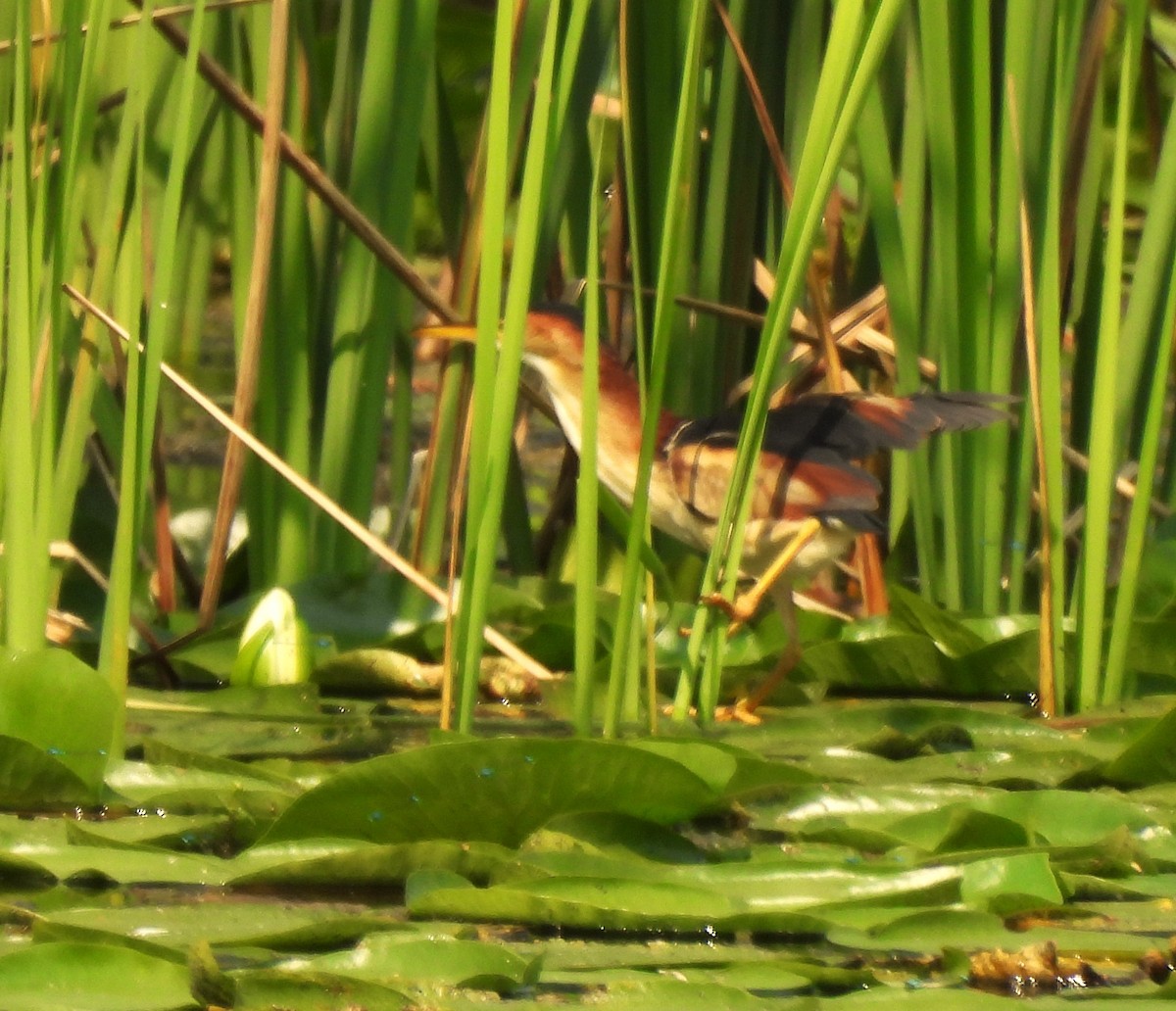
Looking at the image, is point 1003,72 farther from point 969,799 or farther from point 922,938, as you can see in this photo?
point 922,938

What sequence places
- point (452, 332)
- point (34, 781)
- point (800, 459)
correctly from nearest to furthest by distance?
point (34, 781)
point (452, 332)
point (800, 459)

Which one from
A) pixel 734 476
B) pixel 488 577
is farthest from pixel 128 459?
pixel 734 476

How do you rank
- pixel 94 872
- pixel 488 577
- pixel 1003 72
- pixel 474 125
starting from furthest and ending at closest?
pixel 474 125 → pixel 1003 72 → pixel 488 577 → pixel 94 872

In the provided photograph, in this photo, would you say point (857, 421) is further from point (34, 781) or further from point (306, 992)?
point (306, 992)

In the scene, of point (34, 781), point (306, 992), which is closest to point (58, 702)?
point (34, 781)

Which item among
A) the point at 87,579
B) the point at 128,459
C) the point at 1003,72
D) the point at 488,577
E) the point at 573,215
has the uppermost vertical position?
the point at 1003,72

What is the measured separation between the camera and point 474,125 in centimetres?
459

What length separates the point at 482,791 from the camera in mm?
1626

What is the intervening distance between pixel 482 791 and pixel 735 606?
0.89 m

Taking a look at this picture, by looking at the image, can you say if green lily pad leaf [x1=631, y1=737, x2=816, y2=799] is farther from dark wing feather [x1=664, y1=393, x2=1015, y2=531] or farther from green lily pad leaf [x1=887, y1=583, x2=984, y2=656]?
dark wing feather [x1=664, y1=393, x2=1015, y2=531]

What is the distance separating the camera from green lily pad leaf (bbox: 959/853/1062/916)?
1.44 m

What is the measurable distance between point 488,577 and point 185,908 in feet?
1.95

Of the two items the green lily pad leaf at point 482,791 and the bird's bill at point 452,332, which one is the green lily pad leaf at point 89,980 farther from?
the bird's bill at point 452,332

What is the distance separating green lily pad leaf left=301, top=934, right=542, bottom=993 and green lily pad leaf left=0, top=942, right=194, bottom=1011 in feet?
0.31
